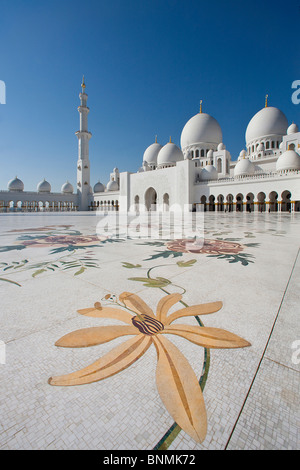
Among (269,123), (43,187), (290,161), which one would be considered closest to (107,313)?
(290,161)

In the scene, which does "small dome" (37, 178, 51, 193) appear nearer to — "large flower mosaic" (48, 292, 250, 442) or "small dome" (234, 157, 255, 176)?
"small dome" (234, 157, 255, 176)

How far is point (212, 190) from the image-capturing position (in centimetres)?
1909

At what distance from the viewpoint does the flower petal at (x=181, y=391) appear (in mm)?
526

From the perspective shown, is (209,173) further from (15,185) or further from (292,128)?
(15,185)

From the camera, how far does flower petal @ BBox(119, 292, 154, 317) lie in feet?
3.46

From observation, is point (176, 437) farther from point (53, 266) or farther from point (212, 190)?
point (212, 190)

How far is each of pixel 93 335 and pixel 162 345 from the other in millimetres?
267

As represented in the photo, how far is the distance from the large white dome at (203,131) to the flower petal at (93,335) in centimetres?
2411

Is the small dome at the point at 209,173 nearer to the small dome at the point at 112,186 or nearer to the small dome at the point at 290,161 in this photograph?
the small dome at the point at 290,161

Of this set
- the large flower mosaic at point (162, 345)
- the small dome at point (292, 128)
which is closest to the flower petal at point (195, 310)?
the large flower mosaic at point (162, 345)

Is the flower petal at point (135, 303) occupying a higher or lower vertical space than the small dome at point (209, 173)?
lower

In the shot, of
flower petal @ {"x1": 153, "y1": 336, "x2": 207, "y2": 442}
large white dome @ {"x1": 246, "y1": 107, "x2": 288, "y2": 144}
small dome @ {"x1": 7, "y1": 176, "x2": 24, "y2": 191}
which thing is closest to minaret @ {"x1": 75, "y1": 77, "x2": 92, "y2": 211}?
small dome @ {"x1": 7, "y1": 176, "x2": 24, "y2": 191}
